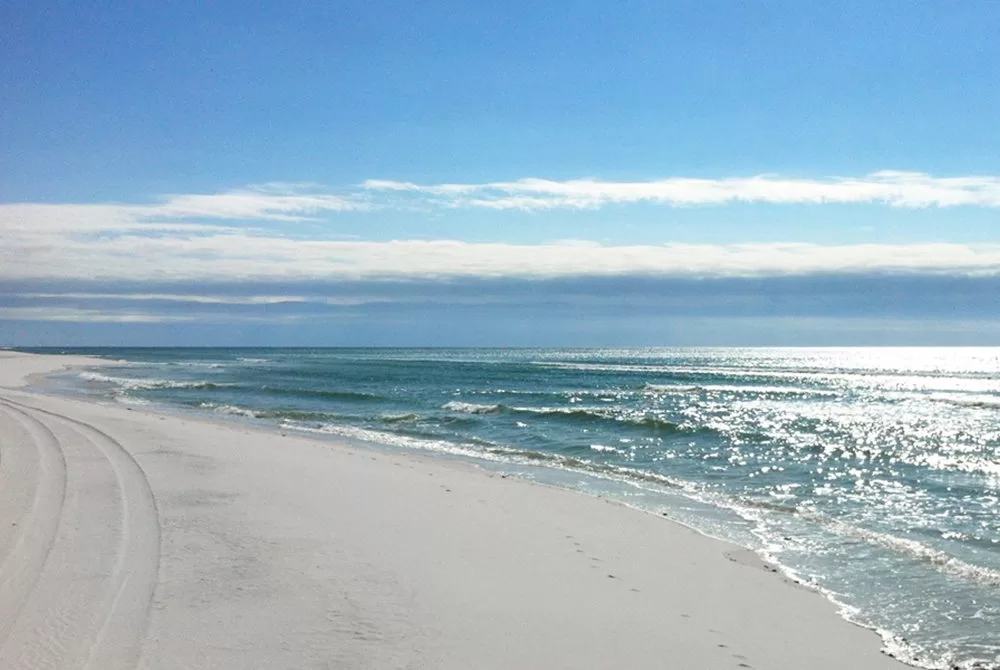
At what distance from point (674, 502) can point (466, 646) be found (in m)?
8.46

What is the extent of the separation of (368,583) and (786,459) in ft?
46.4

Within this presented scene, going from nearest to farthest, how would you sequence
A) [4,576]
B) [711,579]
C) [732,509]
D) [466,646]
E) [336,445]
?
[466,646], [4,576], [711,579], [732,509], [336,445]

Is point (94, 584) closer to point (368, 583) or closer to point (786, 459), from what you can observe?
point (368, 583)

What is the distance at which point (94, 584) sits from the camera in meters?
7.05

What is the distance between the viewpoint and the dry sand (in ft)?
19.6

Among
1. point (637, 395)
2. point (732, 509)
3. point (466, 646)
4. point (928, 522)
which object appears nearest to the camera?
point (466, 646)

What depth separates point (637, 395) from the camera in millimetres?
42562

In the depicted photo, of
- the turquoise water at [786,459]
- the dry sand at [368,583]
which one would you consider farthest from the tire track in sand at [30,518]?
the turquoise water at [786,459]

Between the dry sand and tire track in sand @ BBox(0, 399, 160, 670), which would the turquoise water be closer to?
the dry sand

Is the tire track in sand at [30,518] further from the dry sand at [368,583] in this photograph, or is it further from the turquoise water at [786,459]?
the turquoise water at [786,459]

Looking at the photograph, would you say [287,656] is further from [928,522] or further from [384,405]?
[384,405]

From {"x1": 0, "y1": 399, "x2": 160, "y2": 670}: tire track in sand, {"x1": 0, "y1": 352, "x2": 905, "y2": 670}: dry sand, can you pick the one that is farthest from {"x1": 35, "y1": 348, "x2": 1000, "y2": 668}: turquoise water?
{"x1": 0, "y1": 399, "x2": 160, "y2": 670}: tire track in sand

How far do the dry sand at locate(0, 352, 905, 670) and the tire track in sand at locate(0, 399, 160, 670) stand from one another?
0.03m

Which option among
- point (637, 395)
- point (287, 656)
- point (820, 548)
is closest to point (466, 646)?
point (287, 656)
